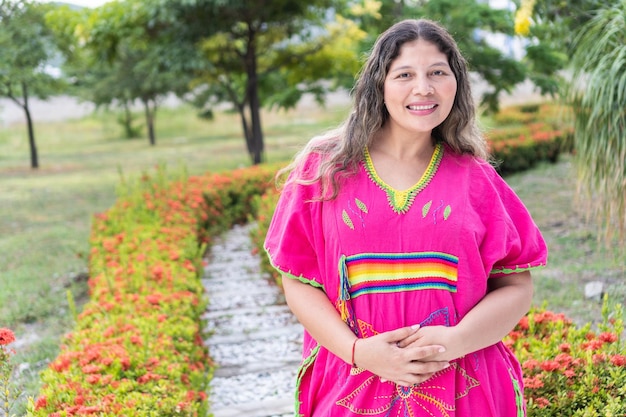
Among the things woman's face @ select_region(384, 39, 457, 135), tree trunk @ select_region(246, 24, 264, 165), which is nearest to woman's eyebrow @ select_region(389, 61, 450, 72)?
woman's face @ select_region(384, 39, 457, 135)

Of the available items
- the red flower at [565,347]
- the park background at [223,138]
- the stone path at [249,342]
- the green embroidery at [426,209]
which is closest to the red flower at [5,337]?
the park background at [223,138]

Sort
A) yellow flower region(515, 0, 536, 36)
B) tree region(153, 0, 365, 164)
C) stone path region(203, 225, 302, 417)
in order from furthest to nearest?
tree region(153, 0, 365, 164) → yellow flower region(515, 0, 536, 36) → stone path region(203, 225, 302, 417)

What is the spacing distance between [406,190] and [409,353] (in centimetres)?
38

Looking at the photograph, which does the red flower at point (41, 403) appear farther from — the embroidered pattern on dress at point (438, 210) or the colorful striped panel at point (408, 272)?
the embroidered pattern on dress at point (438, 210)

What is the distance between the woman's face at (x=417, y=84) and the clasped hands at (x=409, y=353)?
48 centimetres

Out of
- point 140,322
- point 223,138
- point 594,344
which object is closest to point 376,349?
point 594,344

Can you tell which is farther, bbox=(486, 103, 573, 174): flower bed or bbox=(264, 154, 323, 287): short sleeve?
bbox=(486, 103, 573, 174): flower bed

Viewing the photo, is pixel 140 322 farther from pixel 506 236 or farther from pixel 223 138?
pixel 223 138

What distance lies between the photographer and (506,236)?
1512mm

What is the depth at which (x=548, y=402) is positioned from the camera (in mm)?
2094

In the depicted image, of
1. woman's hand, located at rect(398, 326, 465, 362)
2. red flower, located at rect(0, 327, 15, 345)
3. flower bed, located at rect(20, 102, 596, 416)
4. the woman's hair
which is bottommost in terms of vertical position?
flower bed, located at rect(20, 102, 596, 416)

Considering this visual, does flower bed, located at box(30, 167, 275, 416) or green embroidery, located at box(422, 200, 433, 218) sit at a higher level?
green embroidery, located at box(422, 200, 433, 218)

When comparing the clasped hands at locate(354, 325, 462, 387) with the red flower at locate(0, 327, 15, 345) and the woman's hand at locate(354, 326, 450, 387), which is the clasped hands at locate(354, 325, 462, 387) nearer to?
the woman's hand at locate(354, 326, 450, 387)

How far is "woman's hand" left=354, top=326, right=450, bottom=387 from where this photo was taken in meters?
1.40
